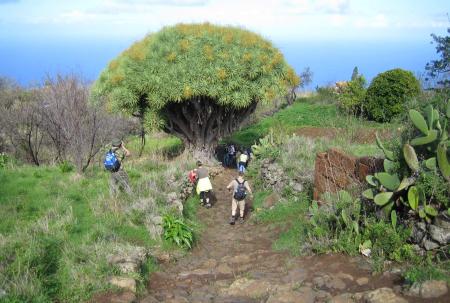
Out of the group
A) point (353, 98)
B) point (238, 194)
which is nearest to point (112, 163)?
point (238, 194)

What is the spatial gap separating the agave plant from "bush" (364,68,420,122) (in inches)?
484

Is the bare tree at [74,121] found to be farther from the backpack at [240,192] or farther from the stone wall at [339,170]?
the stone wall at [339,170]

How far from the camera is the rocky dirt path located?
21.0ft

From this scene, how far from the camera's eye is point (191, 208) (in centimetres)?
1170

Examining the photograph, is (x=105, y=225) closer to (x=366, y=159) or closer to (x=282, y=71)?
(x=366, y=159)

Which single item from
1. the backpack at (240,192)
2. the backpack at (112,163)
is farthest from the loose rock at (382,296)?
the backpack at (112,163)

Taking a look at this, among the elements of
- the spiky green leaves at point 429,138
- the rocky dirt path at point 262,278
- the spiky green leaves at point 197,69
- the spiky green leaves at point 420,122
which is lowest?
the rocky dirt path at point 262,278

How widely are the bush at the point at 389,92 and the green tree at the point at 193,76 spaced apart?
6.54 m

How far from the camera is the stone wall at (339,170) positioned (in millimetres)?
8724

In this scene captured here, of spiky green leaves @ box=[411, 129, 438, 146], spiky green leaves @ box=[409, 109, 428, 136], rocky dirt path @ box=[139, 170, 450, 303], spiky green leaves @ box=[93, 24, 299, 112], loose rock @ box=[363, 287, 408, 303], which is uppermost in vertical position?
spiky green leaves @ box=[93, 24, 299, 112]

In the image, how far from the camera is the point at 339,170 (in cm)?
941

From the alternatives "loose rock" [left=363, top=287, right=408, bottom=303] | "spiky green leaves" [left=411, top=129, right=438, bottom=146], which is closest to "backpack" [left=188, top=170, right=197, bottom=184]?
"spiky green leaves" [left=411, top=129, right=438, bottom=146]

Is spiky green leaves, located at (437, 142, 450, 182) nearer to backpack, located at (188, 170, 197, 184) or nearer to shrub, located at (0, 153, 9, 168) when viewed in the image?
backpack, located at (188, 170, 197, 184)

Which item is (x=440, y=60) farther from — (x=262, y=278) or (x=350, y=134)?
(x=262, y=278)
